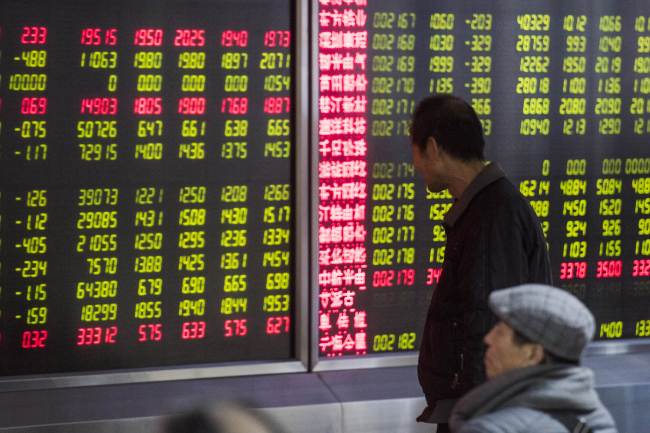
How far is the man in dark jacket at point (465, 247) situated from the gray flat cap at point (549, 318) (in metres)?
0.95

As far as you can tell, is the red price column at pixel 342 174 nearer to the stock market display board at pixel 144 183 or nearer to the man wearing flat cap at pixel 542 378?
the stock market display board at pixel 144 183

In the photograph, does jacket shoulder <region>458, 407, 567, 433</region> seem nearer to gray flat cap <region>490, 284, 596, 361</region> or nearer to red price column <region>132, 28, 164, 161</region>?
gray flat cap <region>490, 284, 596, 361</region>

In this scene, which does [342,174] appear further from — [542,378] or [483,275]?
[542,378]

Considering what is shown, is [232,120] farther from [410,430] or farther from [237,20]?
[410,430]

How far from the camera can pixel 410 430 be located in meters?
4.64

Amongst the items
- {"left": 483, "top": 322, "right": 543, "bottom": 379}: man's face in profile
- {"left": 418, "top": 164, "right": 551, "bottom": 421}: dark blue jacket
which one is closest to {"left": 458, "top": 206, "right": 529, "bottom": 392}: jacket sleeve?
{"left": 418, "top": 164, "right": 551, "bottom": 421}: dark blue jacket

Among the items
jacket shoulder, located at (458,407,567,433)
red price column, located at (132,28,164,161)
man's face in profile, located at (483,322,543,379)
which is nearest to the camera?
jacket shoulder, located at (458,407,567,433)

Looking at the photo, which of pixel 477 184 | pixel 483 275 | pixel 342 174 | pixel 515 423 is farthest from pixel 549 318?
pixel 342 174

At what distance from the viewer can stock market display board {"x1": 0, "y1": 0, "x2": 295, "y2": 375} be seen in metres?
4.47

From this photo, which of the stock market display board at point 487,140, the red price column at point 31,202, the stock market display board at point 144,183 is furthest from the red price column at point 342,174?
the red price column at point 31,202

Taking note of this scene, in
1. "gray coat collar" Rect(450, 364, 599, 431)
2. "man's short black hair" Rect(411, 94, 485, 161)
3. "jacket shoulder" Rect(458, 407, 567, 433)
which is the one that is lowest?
"jacket shoulder" Rect(458, 407, 567, 433)

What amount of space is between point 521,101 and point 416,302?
1.09 metres

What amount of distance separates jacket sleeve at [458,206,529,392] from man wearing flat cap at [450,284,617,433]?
926 mm

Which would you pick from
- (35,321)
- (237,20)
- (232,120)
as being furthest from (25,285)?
(237,20)
